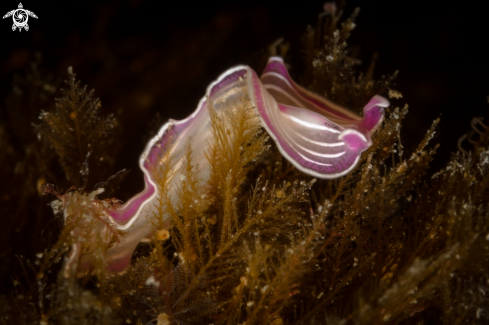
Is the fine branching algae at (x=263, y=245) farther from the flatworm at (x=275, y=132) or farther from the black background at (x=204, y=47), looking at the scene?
the black background at (x=204, y=47)

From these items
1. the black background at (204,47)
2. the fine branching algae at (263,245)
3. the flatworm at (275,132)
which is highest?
the black background at (204,47)

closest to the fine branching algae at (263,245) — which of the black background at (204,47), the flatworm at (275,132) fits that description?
the flatworm at (275,132)

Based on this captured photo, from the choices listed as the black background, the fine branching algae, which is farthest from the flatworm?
the black background

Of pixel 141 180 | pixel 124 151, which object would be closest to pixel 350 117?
pixel 141 180

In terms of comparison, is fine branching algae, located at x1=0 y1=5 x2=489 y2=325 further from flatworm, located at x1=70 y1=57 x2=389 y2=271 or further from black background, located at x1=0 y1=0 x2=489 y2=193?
black background, located at x1=0 y1=0 x2=489 y2=193

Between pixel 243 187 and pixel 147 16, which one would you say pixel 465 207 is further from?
pixel 147 16

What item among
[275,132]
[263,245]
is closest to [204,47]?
[275,132]
